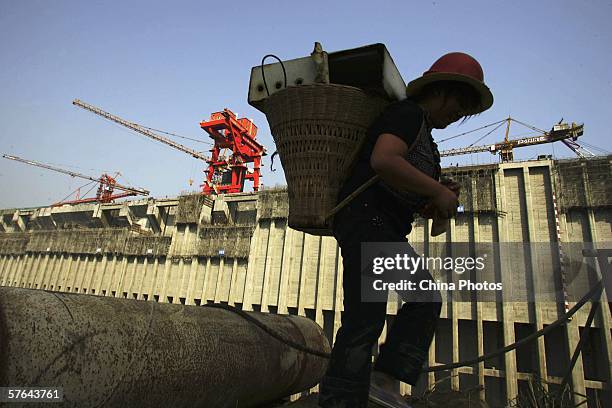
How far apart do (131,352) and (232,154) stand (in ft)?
117

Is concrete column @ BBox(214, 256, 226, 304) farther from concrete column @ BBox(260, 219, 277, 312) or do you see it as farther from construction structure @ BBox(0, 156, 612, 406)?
concrete column @ BBox(260, 219, 277, 312)

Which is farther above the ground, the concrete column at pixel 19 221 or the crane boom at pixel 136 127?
the crane boom at pixel 136 127

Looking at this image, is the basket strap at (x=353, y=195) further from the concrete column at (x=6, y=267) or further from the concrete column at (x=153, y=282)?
the concrete column at (x=6, y=267)

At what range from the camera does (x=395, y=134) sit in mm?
1663

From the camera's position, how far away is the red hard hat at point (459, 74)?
5.92 ft

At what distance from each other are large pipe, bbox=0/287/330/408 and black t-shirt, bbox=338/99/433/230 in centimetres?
124

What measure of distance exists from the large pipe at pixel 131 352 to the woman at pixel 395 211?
0.81 metres

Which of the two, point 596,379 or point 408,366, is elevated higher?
point 408,366

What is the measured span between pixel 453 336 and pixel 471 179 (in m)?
6.19

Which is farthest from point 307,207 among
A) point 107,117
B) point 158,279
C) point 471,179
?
point 107,117

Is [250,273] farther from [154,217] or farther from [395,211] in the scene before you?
[395,211]

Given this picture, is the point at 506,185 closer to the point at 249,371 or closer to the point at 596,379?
the point at 596,379

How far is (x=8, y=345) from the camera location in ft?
4.00

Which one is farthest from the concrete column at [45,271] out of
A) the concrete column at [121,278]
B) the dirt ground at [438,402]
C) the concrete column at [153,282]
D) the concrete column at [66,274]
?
the dirt ground at [438,402]
